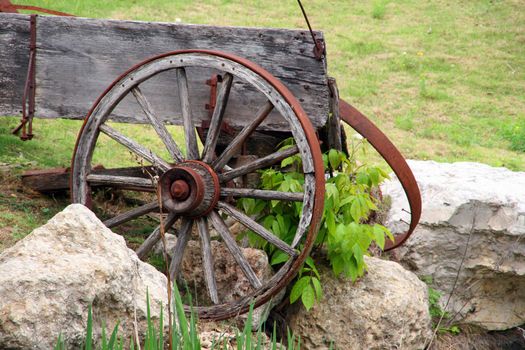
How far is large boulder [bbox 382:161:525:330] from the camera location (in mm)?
5684

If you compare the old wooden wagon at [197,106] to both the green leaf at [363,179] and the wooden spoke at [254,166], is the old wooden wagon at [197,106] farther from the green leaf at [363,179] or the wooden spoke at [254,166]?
the green leaf at [363,179]

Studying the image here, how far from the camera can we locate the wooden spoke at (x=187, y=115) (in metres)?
4.37

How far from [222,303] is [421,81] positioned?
6309mm

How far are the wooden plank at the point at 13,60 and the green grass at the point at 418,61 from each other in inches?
79.8

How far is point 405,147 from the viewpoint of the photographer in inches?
332

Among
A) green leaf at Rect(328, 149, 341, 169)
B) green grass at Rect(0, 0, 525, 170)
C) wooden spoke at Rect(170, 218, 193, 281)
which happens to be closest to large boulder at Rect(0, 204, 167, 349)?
wooden spoke at Rect(170, 218, 193, 281)

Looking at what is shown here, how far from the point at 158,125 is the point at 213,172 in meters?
0.50

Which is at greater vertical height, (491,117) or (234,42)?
(234,42)

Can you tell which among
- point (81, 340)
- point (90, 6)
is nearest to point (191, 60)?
point (81, 340)

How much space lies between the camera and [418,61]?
10.7 m

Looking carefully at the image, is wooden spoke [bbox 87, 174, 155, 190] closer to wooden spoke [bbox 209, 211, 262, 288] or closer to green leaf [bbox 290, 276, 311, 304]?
wooden spoke [bbox 209, 211, 262, 288]

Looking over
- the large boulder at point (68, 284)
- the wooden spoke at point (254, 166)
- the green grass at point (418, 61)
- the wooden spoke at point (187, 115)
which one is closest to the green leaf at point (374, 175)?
the wooden spoke at point (254, 166)

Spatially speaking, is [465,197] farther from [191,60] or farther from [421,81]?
[421,81]

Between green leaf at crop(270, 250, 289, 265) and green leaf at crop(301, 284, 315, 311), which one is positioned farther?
green leaf at crop(270, 250, 289, 265)
